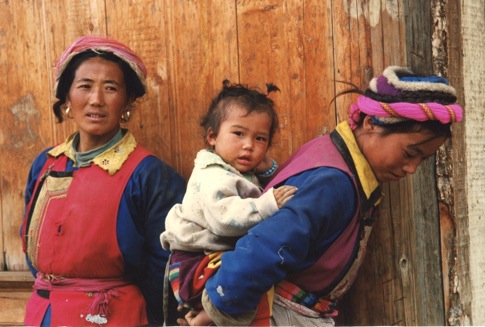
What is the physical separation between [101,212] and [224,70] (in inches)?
32.0

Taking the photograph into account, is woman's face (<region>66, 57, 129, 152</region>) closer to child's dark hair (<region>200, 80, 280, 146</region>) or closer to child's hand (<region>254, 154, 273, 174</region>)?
child's dark hair (<region>200, 80, 280, 146</region>)

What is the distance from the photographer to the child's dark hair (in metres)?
3.26

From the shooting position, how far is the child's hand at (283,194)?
9.50 ft

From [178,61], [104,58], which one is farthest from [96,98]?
[178,61]

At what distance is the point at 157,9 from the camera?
3830 millimetres

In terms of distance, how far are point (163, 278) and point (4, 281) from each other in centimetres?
98

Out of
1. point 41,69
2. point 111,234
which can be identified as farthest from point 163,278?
point 41,69

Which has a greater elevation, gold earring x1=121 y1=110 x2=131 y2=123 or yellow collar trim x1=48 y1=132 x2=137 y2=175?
gold earring x1=121 y1=110 x2=131 y2=123

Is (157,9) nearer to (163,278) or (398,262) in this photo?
A: (163,278)

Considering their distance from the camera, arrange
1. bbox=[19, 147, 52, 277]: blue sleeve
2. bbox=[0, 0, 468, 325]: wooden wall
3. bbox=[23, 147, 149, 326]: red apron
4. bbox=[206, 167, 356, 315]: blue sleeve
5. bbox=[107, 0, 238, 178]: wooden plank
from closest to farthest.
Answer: bbox=[206, 167, 356, 315]: blue sleeve
bbox=[0, 0, 468, 325]: wooden wall
bbox=[23, 147, 149, 326]: red apron
bbox=[107, 0, 238, 178]: wooden plank
bbox=[19, 147, 52, 277]: blue sleeve

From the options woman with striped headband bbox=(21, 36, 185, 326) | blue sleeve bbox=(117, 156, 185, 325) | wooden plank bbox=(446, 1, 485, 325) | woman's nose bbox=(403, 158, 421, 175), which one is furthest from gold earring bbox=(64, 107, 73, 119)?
wooden plank bbox=(446, 1, 485, 325)

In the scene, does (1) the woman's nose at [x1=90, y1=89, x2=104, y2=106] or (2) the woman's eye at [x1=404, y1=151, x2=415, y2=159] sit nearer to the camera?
(2) the woman's eye at [x1=404, y1=151, x2=415, y2=159]

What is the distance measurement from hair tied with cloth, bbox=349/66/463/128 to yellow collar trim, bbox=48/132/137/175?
1133 millimetres

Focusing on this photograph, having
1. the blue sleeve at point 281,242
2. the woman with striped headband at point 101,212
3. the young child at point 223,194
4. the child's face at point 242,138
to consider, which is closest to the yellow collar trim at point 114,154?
the woman with striped headband at point 101,212
